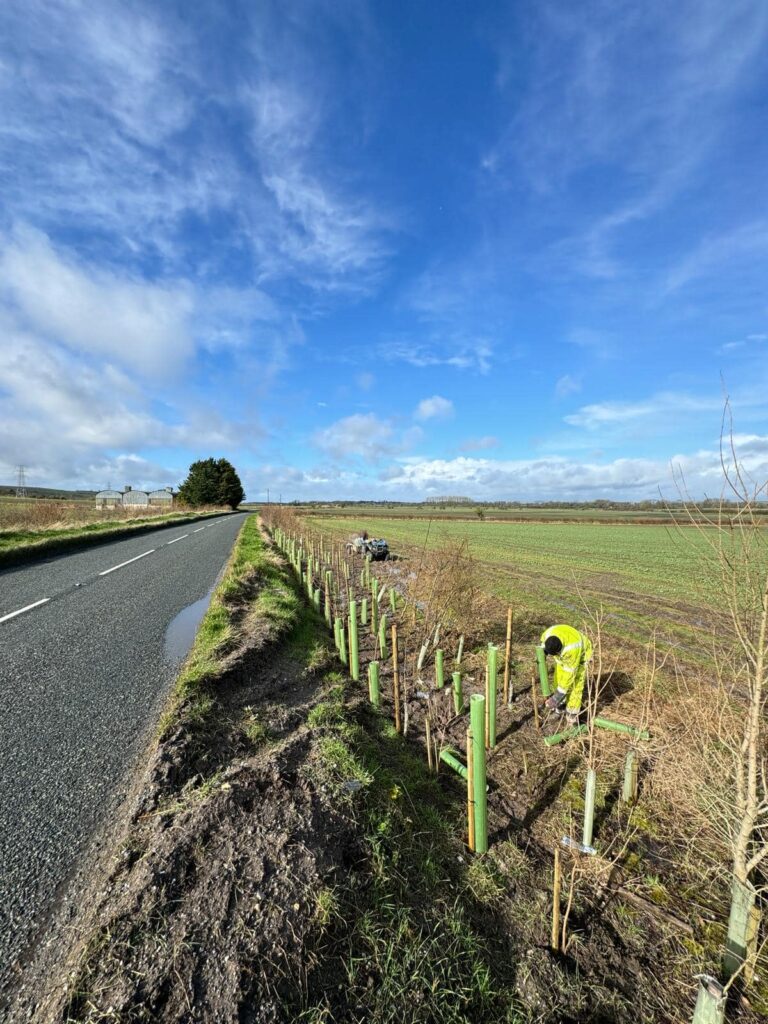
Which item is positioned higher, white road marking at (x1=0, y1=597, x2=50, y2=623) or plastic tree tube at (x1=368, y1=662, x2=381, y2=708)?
white road marking at (x1=0, y1=597, x2=50, y2=623)

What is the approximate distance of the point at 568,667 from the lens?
594cm

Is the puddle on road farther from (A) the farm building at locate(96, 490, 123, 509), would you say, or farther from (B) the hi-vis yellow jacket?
(A) the farm building at locate(96, 490, 123, 509)

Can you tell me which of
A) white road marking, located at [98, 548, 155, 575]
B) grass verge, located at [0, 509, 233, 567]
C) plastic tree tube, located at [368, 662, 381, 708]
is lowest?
plastic tree tube, located at [368, 662, 381, 708]

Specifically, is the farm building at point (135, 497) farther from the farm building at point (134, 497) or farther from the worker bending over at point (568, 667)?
the worker bending over at point (568, 667)

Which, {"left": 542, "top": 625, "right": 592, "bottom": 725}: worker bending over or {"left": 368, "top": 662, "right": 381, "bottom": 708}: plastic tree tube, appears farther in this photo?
{"left": 368, "top": 662, "right": 381, "bottom": 708}: plastic tree tube

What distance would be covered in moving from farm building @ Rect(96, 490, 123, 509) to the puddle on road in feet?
212

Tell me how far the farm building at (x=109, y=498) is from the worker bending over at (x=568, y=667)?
7073 cm

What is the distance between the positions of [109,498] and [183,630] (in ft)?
231

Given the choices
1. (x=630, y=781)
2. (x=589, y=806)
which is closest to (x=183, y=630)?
(x=589, y=806)

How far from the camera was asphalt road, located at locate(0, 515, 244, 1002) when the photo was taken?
275cm

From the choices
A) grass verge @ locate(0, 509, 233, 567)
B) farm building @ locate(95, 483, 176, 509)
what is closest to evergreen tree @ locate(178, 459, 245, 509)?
farm building @ locate(95, 483, 176, 509)

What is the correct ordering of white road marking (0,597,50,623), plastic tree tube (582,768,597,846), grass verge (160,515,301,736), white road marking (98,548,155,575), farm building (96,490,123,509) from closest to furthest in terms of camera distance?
plastic tree tube (582,768,597,846)
grass verge (160,515,301,736)
white road marking (0,597,50,623)
white road marking (98,548,155,575)
farm building (96,490,123,509)

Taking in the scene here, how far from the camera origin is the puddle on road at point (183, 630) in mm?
6379

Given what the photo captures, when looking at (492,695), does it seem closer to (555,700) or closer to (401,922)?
(555,700)
